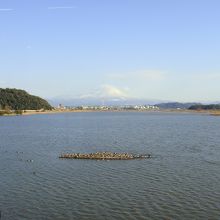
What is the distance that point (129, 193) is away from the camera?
37312 mm

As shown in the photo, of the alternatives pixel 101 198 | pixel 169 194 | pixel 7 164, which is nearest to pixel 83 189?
pixel 101 198

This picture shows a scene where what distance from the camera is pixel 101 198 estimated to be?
35719mm

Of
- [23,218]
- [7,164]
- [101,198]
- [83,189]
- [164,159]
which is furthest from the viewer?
[164,159]

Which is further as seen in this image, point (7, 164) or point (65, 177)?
point (7, 164)

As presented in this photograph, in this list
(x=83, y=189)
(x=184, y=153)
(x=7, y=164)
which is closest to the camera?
(x=83, y=189)

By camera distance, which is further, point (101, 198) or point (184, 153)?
point (184, 153)

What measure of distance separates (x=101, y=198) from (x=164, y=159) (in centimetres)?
2251

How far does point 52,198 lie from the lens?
3578 centimetres

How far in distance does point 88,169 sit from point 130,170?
192 inches

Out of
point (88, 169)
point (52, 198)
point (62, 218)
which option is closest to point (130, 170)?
point (88, 169)

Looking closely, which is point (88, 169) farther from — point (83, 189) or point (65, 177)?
point (83, 189)

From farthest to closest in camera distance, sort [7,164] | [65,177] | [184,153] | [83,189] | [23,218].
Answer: [184,153], [7,164], [65,177], [83,189], [23,218]

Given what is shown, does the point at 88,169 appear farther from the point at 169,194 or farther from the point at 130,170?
the point at 169,194

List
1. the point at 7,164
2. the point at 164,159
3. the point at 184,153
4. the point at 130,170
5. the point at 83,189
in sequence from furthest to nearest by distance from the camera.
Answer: the point at 184,153, the point at 164,159, the point at 7,164, the point at 130,170, the point at 83,189
